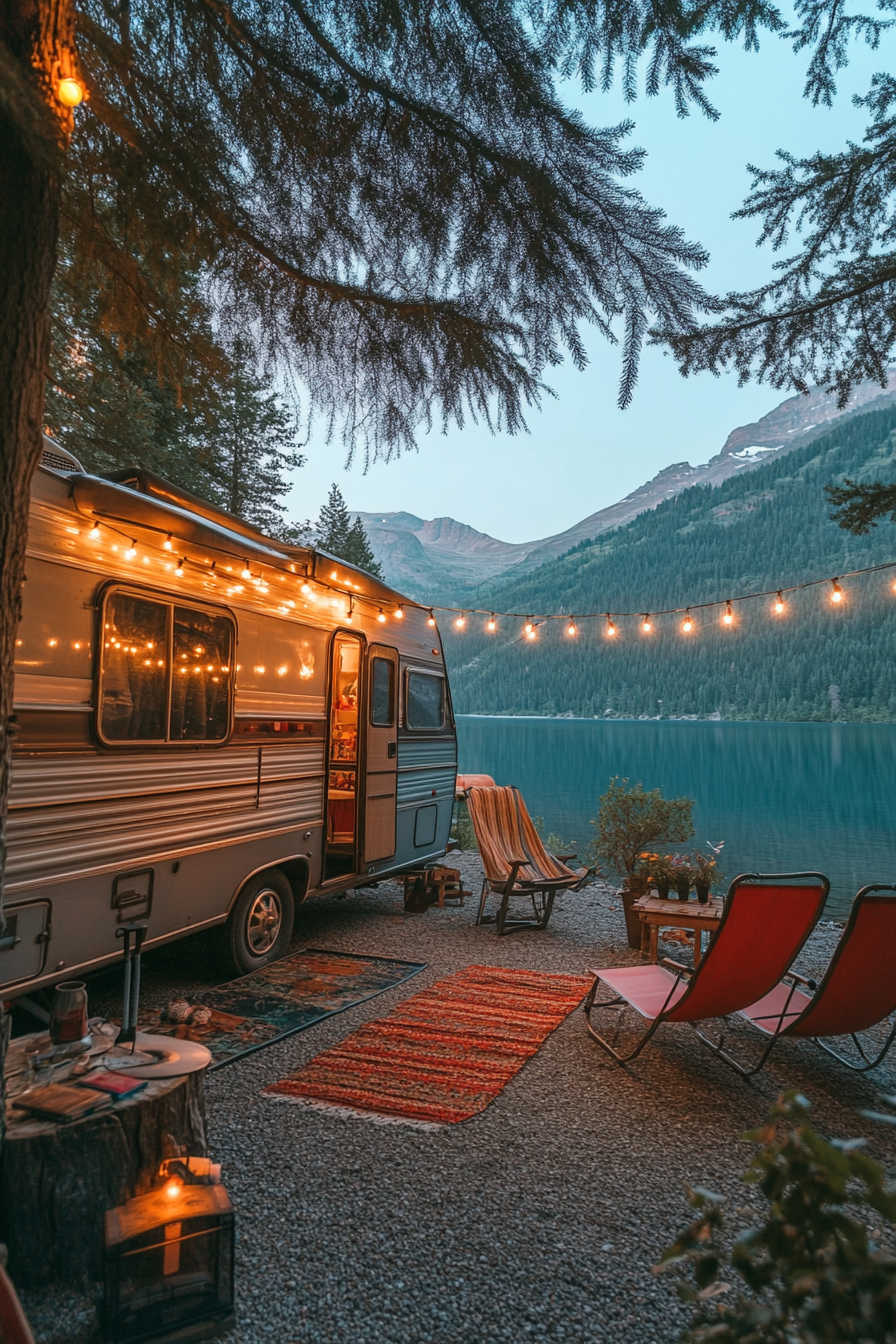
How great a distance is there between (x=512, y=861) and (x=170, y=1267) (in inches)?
208

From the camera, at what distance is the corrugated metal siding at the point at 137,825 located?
3.37m

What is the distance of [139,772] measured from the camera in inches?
159

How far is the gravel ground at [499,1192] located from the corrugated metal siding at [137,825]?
116cm

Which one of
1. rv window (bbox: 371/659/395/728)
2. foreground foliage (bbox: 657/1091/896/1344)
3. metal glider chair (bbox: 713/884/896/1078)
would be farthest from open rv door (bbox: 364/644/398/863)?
foreground foliage (bbox: 657/1091/896/1344)

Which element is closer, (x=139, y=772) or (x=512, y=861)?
(x=139, y=772)

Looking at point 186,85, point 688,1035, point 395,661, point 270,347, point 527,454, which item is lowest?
point 688,1035

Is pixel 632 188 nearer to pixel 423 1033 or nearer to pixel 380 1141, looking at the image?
pixel 380 1141

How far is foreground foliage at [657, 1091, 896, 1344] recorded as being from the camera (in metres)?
0.79

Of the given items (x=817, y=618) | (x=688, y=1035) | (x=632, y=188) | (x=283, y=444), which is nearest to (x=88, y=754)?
(x=632, y=188)

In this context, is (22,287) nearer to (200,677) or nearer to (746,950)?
(200,677)

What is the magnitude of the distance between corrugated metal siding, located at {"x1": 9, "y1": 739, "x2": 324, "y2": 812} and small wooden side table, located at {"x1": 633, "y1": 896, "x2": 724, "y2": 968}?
2788 mm

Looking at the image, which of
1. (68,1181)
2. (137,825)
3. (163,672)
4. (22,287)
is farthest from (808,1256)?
(163,672)

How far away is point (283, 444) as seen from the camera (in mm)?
18391

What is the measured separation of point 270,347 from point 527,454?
1079 mm
